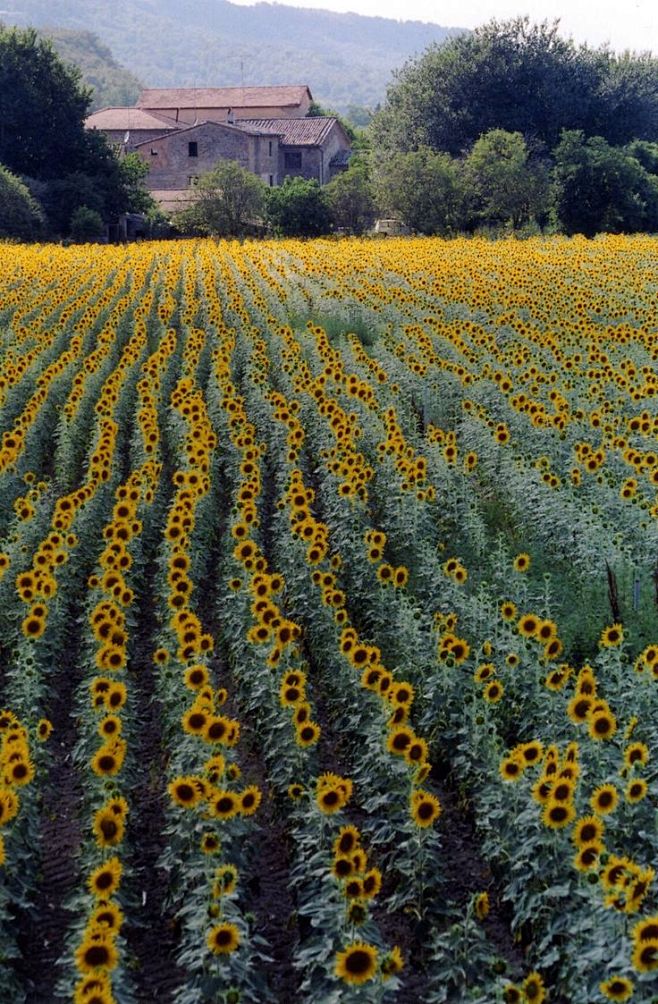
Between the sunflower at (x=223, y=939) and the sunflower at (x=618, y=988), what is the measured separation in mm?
1295

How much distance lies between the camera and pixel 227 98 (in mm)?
79938

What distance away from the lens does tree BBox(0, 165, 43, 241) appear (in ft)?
140

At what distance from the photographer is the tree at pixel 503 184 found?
4238cm

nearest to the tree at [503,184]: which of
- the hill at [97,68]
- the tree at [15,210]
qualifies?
the tree at [15,210]

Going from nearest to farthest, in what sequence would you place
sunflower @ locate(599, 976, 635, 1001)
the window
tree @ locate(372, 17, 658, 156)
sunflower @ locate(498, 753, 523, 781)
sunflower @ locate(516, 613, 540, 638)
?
sunflower @ locate(599, 976, 635, 1001) < sunflower @ locate(498, 753, 523, 781) < sunflower @ locate(516, 613, 540, 638) < tree @ locate(372, 17, 658, 156) < the window

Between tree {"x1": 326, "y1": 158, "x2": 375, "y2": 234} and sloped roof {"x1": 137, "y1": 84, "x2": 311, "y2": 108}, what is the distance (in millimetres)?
33553

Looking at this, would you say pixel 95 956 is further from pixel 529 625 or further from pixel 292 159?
pixel 292 159

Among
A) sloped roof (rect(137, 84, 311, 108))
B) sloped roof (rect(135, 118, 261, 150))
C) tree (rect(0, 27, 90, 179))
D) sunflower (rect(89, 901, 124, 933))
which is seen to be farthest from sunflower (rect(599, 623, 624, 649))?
sloped roof (rect(137, 84, 311, 108))

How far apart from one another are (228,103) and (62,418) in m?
73.0

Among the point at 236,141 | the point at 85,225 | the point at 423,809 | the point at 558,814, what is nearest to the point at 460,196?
the point at 85,225

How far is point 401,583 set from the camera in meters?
7.12

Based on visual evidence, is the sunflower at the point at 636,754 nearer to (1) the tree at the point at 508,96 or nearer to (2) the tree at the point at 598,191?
(2) the tree at the point at 598,191

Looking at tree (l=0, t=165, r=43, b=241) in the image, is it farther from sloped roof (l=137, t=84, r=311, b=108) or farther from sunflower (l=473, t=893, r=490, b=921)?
sunflower (l=473, t=893, r=490, b=921)

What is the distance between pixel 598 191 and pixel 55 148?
23.4 metres
